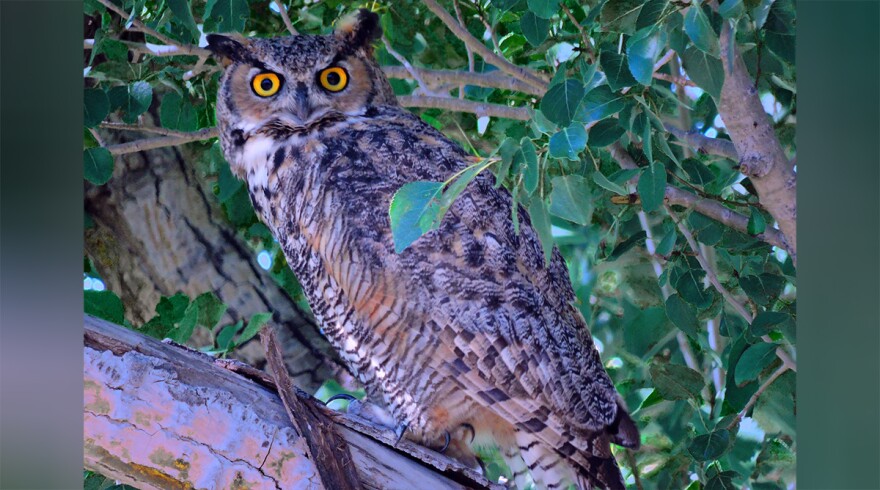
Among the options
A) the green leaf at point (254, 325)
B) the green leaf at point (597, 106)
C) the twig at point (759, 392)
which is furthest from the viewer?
the green leaf at point (254, 325)

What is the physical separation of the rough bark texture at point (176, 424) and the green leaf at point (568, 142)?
0.60 m

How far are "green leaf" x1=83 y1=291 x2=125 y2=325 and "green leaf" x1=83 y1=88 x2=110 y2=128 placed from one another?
0.30 metres

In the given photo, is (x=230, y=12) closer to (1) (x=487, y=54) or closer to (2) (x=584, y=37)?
(1) (x=487, y=54)

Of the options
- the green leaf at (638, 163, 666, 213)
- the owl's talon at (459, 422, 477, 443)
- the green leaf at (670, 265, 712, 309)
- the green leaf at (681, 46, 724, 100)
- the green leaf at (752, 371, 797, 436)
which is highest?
the green leaf at (681, 46, 724, 100)

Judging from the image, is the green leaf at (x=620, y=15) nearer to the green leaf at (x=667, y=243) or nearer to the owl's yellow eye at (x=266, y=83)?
the green leaf at (x=667, y=243)

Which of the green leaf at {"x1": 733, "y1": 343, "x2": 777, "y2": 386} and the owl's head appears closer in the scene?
the green leaf at {"x1": 733, "y1": 343, "x2": 777, "y2": 386}

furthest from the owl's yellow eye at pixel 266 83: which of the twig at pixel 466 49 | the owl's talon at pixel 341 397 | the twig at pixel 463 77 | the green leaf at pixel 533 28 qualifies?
the owl's talon at pixel 341 397

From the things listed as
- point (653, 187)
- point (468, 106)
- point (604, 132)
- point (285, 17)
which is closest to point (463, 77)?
point (468, 106)

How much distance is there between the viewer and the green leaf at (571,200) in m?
1.26

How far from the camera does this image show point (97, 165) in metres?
1.59

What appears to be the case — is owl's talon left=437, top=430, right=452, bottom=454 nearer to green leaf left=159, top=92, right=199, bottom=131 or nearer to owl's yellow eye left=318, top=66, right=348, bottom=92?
owl's yellow eye left=318, top=66, right=348, bottom=92

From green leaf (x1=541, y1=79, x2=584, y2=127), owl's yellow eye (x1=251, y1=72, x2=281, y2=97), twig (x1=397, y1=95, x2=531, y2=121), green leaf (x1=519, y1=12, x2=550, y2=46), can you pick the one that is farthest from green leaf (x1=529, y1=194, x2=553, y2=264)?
owl's yellow eye (x1=251, y1=72, x2=281, y2=97)

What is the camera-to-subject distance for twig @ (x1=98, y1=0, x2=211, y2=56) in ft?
5.42
